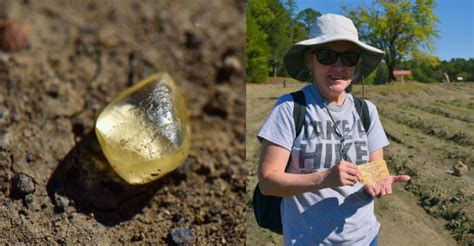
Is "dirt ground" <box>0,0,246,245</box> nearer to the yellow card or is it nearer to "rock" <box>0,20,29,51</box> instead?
"rock" <box>0,20,29,51</box>

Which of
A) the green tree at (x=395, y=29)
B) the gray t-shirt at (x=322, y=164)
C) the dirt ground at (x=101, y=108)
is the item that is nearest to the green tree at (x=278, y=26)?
the dirt ground at (x=101, y=108)

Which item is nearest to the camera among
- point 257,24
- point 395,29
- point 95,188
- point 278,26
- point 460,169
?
point 95,188

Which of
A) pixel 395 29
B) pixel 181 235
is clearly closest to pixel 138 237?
pixel 181 235

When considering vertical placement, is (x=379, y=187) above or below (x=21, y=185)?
above

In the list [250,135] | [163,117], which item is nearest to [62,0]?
[163,117]

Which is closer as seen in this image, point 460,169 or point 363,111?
point 363,111

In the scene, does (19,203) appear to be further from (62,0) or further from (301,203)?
(301,203)

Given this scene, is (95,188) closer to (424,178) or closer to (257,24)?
(257,24)
